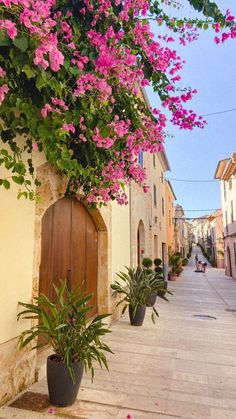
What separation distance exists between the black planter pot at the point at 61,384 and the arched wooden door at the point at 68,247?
4.29 feet

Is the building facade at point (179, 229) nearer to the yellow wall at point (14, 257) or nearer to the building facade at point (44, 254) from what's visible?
the building facade at point (44, 254)

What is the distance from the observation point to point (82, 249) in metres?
5.36

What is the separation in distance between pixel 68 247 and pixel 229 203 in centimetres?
1855

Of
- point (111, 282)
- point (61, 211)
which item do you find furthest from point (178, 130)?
point (111, 282)

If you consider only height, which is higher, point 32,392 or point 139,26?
point 139,26

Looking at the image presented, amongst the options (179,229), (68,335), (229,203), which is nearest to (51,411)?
(68,335)

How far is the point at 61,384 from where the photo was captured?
276 cm

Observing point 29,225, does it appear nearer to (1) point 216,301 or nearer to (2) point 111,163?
(2) point 111,163

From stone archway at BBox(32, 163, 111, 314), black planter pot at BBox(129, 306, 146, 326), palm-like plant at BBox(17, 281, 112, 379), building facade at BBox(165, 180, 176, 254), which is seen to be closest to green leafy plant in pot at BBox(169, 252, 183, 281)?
building facade at BBox(165, 180, 176, 254)

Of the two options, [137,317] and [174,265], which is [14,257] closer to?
[137,317]

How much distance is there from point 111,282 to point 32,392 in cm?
325

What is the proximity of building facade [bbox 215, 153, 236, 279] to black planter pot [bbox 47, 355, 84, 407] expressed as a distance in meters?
16.5

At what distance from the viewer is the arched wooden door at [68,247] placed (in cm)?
414

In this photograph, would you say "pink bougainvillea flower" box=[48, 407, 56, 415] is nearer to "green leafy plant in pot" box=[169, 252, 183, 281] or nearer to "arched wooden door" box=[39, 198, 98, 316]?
"arched wooden door" box=[39, 198, 98, 316]
